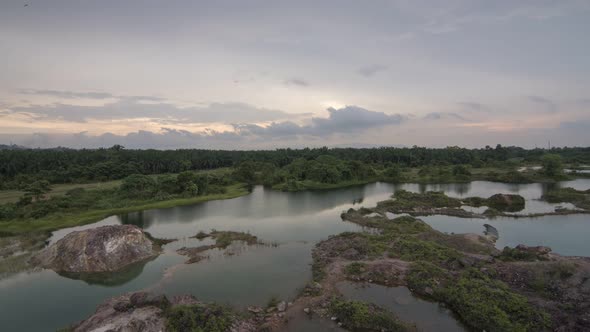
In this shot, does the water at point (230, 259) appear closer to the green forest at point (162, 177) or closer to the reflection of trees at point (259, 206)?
the reflection of trees at point (259, 206)

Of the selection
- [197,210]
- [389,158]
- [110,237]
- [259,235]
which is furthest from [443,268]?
[389,158]

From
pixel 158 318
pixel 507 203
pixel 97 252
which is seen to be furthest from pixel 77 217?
pixel 507 203

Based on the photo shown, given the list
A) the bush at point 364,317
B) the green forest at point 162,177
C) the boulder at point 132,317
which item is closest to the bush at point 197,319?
the boulder at point 132,317

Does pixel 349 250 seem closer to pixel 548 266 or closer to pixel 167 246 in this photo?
pixel 548 266

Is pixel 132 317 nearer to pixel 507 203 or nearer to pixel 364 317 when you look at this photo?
pixel 364 317

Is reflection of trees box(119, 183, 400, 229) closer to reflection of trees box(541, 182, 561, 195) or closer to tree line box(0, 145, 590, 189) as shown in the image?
tree line box(0, 145, 590, 189)

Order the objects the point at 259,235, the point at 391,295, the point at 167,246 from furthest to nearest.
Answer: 1. the point at 259,235
2. the point at 167,246
3. the point at 391,295

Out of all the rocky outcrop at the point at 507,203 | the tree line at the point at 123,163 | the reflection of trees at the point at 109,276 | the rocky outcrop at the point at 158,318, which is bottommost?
the reflection of trees at the point at 109,276
